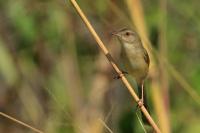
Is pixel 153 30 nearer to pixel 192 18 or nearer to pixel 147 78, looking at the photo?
pixel 192 18

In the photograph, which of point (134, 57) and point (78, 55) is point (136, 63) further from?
point (78, 55)

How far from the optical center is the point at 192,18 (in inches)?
193

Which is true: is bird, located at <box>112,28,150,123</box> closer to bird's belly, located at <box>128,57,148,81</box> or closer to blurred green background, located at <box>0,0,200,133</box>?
bird's belly, located at <box>128,57,148,81</box>

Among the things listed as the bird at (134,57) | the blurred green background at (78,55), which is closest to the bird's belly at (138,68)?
Result: the bird at (134,57)

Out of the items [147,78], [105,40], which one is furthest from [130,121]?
[105,40]

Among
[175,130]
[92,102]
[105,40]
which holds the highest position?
[105,40]

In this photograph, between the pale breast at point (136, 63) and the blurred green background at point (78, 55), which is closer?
the pale breast at point (136, 63)

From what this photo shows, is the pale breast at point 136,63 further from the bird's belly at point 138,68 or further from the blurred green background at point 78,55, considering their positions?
the blurred green background at point 78,55

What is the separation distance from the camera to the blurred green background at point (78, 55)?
4.88 m

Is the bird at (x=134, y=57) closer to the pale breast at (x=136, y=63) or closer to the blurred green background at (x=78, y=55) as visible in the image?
the pale breast at (x=136, y=63)

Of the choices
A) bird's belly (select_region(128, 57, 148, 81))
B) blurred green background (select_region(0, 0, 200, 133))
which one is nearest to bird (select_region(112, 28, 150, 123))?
bird's belly (select_region(128, 57, 148, 81))

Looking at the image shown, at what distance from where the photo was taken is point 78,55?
5.67 metres

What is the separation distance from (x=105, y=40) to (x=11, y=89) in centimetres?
113

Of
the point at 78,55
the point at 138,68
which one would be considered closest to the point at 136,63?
the point at 138,68
